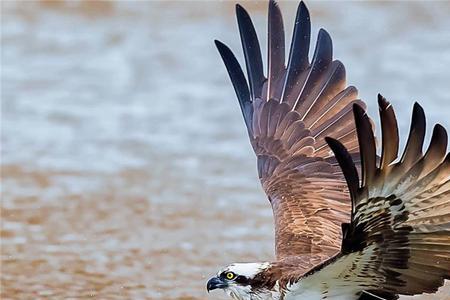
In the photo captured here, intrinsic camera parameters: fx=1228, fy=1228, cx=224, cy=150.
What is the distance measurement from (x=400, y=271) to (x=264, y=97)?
8.10ft

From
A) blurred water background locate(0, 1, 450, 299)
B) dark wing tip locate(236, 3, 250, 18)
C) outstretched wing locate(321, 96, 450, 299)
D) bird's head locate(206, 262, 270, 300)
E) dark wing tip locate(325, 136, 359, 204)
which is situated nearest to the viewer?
dark wing tip locate(325, 136, 359, 204)

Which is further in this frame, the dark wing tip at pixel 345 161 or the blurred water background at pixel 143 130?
the blurred water background at pixel 143 130

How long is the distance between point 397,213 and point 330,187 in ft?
6.18

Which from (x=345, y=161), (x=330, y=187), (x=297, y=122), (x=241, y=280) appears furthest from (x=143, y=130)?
(x=345, y=161)


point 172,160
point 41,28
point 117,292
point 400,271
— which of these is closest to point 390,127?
point 400,271

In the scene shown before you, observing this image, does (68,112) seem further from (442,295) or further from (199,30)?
(442,295)

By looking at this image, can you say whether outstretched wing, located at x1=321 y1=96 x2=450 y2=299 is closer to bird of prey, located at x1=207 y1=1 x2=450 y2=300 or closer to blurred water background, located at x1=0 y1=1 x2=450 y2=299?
bird of prey, located at x1=207 y1=1 x2=450 y2=300

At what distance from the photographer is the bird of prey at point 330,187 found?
5184mm

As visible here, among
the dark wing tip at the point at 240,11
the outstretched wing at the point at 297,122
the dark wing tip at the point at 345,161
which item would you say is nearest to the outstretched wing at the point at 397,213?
the dark wing tip at the point at 345,161

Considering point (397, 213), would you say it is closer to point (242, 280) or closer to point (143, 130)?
point (242, 280)

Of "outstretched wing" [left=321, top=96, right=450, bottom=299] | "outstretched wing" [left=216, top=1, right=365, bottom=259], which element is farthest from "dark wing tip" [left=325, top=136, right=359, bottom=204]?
"outstretched wing" [left=216, top=1, right=365, bottom=259]

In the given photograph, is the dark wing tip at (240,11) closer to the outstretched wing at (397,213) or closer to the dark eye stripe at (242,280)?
the dark eye stripe at (242,280)

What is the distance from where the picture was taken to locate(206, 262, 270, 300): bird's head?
618 centimetres

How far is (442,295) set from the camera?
7.44 meters
